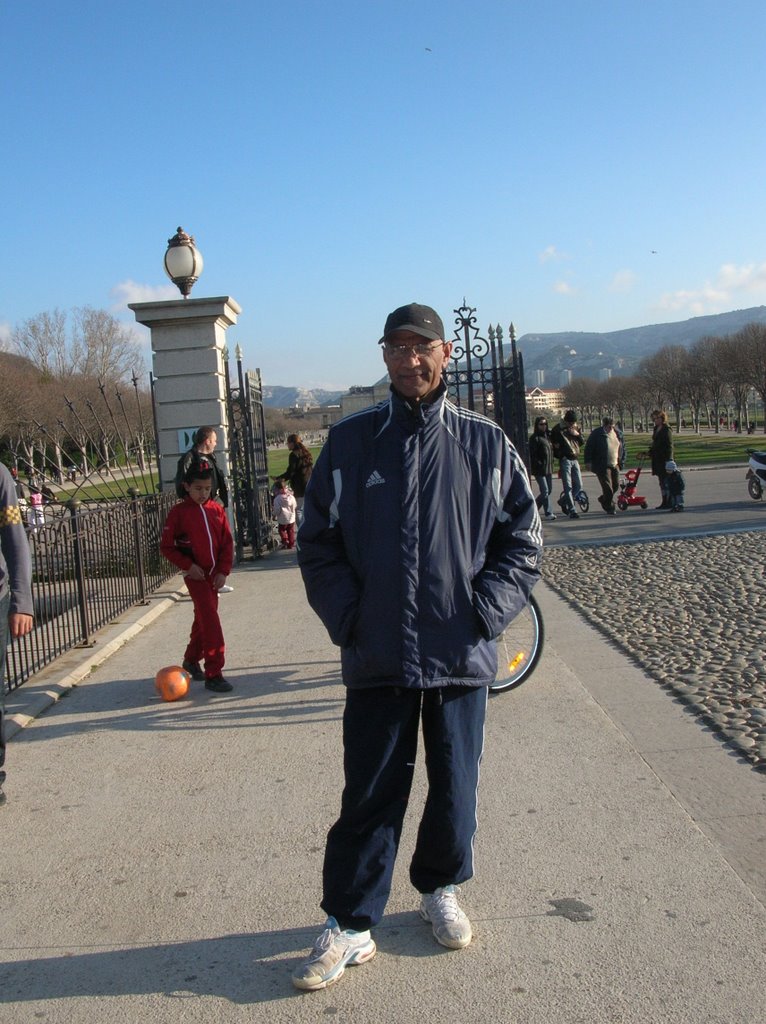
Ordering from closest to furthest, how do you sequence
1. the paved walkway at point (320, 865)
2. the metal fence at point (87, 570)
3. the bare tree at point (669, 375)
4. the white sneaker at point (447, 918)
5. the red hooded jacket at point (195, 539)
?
the paved walkway at point (320, 865)
the white sneaker at point (447, 918)
the red hooded jacket at point (195, 539)
the metal fence at point (87, 570)
the bare tree at point (669, 375)

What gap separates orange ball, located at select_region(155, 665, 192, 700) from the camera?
20.8 ft

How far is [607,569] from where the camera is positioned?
11188mm

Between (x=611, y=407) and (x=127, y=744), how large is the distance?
308 ft

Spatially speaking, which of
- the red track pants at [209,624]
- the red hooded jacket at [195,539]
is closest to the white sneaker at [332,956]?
the red track pants at [209,624]

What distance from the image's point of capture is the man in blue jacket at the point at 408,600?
3047 mm

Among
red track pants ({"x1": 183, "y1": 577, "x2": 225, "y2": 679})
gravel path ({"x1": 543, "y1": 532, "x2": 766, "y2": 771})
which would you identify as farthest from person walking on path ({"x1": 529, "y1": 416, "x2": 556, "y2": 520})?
red track pants ({"x1": 183, "y1": 577, "x2": 225, "y2": 679})

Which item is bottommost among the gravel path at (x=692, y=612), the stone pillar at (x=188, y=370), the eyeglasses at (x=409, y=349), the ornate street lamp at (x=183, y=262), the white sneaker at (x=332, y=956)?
the gravel path at (x=692, y=612)

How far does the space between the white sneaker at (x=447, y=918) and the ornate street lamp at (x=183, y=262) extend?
11310 millimetres

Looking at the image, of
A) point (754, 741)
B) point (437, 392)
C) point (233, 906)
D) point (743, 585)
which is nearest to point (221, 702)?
point (233, 906)

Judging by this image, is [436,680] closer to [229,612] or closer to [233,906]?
[233,906]

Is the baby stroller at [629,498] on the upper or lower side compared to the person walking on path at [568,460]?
lower

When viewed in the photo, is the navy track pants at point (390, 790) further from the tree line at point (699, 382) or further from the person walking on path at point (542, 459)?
the tree line at point (699, 382)

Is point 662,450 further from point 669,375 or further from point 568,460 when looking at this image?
point 669,375

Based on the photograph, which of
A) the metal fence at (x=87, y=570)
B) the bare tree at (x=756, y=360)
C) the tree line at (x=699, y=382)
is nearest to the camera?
the metal fence at (x=87, y=570)
